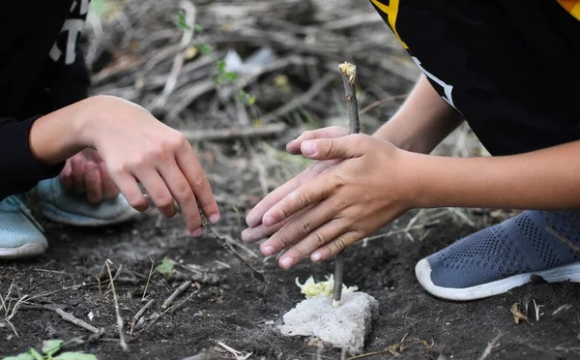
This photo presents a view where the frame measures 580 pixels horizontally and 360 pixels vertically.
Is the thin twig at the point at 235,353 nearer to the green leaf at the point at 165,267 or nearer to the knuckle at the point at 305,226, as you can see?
the knuckle at the point at 305,226

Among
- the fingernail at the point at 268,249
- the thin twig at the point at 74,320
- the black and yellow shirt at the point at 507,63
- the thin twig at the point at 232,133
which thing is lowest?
the thin twig at the point at 232,133

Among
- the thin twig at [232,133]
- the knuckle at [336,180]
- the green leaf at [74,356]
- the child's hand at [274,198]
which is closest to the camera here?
the green leaf at [74,356]

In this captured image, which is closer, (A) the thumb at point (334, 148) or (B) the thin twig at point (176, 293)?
(A) the thumb at point (334, 148)

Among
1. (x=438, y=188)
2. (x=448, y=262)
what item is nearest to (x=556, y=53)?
(x=438, y=188)

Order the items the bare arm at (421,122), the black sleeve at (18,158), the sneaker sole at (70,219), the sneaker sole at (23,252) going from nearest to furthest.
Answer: the black sleeve at (18,158)
the sneaker sole at (23,252)
the bare arm at (421,122)
the sneaker sole at (70,219)

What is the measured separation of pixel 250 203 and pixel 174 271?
2.26 feet

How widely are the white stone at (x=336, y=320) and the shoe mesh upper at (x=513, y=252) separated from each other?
24 cm

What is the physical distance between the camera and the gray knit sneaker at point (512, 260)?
1.71 m

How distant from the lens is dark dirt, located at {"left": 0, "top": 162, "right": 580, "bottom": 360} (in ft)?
4.82

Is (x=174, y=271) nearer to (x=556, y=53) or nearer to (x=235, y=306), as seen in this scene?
(x=235, y=306)

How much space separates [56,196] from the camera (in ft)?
7.37

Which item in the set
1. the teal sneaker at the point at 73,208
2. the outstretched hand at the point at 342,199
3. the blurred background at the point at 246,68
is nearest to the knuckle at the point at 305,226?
the outstretched hand at the point at 342,199

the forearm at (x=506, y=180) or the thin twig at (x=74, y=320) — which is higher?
the forearm at (x=506, y=180)

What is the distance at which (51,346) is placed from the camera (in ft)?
4.55
